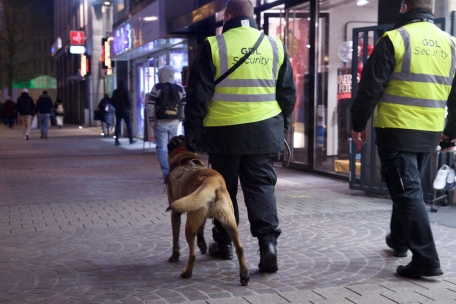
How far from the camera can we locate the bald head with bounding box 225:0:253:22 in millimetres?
4812

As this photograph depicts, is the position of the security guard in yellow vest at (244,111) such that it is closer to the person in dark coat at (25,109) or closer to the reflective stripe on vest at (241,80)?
the reflective stripe on vest at (241,80)

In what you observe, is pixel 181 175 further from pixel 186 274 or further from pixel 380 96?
pixel 380 96

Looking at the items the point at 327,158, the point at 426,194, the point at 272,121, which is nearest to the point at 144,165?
the point at 327,158

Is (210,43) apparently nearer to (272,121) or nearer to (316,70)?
(272,121)

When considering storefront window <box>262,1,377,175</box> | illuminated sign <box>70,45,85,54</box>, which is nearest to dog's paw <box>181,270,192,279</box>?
storefront window <box>262,1,377,175</box>

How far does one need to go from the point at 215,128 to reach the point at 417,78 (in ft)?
4.98

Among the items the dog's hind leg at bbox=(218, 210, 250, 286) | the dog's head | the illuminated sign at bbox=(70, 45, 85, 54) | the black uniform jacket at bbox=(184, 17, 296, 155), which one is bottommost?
the dog's hind leg at bbox=(218, 210, 250, 286)

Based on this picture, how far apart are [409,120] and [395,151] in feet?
0.81

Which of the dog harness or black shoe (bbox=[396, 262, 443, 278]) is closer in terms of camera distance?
black shoe (bbox=[396, 262, 443, 278])

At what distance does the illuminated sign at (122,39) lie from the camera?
2109 centimetres

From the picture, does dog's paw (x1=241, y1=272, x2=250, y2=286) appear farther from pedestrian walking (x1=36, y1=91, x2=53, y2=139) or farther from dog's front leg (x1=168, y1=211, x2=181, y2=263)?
pedestrian walking (x1=36, y1=91, x2=53, y2=139)

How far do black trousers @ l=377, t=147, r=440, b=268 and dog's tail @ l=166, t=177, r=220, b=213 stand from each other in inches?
50.1

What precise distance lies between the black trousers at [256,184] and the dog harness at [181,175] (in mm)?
201

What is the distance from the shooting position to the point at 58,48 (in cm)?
5169
